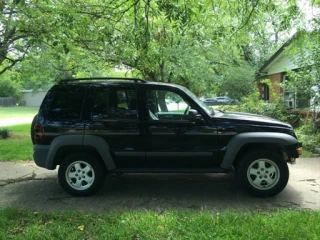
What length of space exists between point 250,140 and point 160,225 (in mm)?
2014

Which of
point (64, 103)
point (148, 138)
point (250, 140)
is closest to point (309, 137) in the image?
point (250, 140)

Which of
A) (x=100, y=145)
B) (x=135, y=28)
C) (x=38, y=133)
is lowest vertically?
(x=100, y=145)

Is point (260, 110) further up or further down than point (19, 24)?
further down

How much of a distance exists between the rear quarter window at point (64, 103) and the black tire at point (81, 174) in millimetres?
693

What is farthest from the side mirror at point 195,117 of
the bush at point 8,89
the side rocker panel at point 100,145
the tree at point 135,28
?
the bush at point 8,89

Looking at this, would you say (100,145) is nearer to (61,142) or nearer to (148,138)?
(61,142)

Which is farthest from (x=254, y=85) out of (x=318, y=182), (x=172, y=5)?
(x=172, y=5)

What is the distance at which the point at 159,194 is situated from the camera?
5.43 meters

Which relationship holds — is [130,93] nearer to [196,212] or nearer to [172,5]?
[172,5]

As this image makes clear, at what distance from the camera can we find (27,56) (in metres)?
11.3

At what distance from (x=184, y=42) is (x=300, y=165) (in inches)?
313

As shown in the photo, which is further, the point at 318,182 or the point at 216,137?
the point at 318,182

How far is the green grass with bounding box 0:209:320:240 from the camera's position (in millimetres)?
3766

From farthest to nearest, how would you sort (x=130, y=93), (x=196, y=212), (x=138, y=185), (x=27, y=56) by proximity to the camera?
(x=27, y=56)
(x=138, y=185)
(x=130, y=93)
(x=196, y=212)
